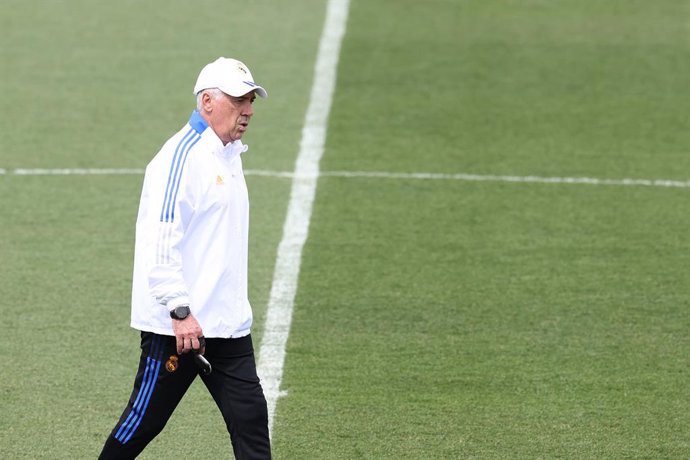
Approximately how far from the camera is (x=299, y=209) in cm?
931

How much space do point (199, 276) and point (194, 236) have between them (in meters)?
0.15

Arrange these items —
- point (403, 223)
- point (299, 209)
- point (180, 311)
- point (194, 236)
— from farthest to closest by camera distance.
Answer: point (299, 209) < point (403, 223) < point (194, 236) < point (180, 311)

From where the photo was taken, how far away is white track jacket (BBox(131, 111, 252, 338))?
197 inches

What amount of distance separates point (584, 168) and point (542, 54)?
2.74 meters

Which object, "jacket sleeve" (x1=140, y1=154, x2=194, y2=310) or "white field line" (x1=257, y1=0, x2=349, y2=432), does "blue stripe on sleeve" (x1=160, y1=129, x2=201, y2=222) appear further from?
"white field line" (x1=257, y1=0, x2=349, y2=432)

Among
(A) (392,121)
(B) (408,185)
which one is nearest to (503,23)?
(A) (392,121)

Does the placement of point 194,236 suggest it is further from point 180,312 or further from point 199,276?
point 180,312

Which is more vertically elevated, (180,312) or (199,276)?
(199,276)

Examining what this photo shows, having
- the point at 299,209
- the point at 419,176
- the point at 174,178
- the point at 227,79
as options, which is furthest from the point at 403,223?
the point at 174,178

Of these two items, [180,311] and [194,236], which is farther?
[194,236]

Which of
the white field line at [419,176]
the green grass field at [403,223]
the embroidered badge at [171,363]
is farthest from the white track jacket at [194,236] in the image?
the white field line at [419,176]

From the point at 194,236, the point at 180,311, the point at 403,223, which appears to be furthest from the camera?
the point at 403,223

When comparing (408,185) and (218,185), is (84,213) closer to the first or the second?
(408,185)

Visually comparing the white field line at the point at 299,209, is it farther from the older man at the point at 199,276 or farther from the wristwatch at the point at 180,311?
the wristwatch at the point at 180,311
